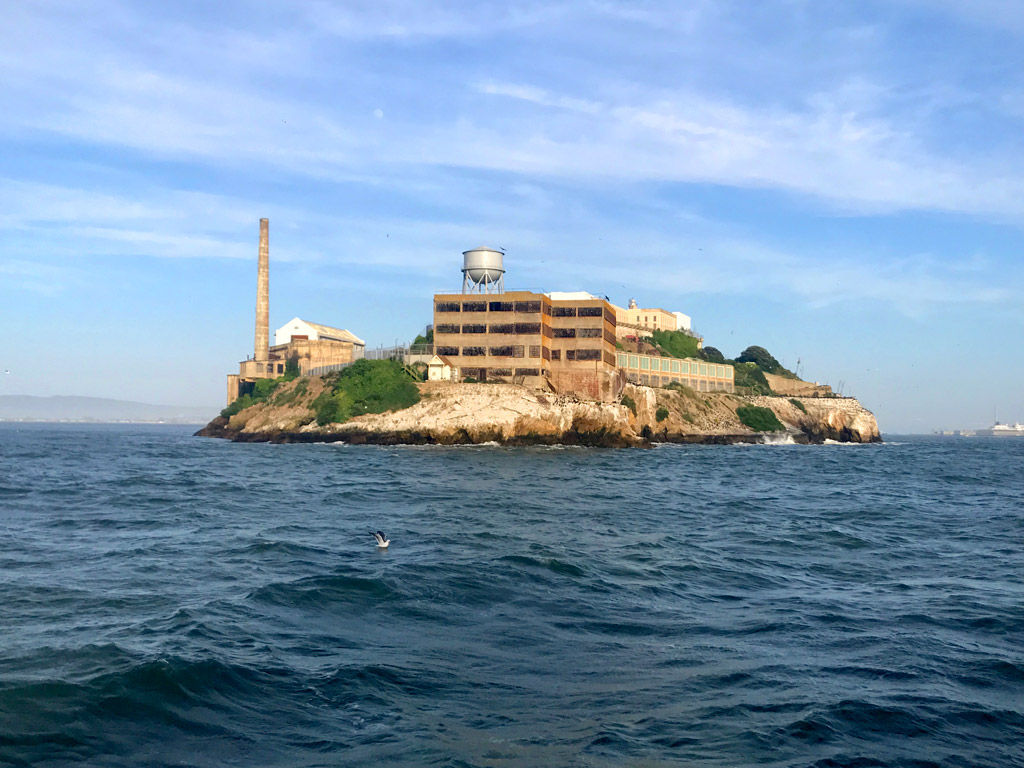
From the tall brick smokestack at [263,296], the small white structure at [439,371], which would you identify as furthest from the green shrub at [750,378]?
the tall brick smokestack at [263,296]

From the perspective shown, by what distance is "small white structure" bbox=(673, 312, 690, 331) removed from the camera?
159 metres

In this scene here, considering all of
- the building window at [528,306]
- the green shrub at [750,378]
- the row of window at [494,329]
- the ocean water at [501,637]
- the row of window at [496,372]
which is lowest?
the ocean water at [501,637]

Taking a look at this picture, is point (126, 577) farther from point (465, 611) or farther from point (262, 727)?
point (262, 727)

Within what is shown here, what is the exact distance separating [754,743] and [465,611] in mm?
7563

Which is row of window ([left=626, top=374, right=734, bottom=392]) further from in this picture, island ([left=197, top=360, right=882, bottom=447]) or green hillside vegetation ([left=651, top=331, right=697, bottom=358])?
green hillside vegetation ([left=651, top=331, right=697, bottom=358])

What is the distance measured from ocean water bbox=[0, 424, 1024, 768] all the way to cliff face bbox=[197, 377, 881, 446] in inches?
2067

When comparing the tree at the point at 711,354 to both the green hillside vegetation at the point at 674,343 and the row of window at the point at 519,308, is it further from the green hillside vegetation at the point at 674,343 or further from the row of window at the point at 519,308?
the row of window at the point at 519,308

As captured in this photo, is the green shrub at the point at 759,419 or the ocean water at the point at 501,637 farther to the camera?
the green shrub at the point at 759,419

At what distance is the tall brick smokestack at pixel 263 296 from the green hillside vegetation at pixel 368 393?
1319 inches

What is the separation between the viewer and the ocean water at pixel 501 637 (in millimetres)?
10727

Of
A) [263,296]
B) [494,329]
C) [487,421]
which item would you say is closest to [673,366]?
[494,329]

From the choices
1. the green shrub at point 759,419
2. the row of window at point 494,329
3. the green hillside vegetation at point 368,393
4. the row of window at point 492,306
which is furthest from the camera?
the green shrub at point 759,419

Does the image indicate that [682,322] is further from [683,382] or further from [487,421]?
[487,421]

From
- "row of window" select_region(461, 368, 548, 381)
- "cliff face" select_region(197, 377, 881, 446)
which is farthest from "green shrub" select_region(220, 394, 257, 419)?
"row of window" select_region(461, 368, 548, 381)
